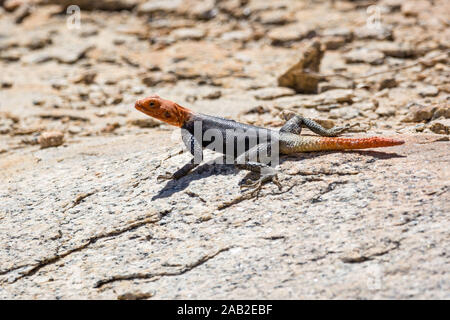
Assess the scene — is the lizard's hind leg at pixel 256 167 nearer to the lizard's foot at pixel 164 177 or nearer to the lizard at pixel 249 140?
the lizard at pixel 249 140

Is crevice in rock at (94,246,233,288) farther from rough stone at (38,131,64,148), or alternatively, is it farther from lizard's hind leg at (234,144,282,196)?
rough stone at (38,131,64,148)

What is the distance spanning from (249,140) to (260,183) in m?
0.72

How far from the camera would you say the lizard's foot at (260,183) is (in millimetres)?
4309

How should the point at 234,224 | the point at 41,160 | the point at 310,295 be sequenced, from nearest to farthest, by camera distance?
the point at 310,295 → the point at 234,224 → the point at 41,160

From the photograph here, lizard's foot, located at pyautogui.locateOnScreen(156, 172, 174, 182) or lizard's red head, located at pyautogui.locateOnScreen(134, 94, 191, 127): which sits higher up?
lizard's red head, located at pyautogui.locateOnScreen(134, 94, 191, 127)

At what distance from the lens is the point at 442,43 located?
9180 millimetres

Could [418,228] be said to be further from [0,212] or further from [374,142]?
[0,212]

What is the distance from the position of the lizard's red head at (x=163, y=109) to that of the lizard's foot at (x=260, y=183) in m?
1.19

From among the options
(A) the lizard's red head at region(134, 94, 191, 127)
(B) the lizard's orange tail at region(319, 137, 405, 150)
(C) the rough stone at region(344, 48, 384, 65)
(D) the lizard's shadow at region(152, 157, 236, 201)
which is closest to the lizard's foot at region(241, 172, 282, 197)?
(D) the lizard's shadow at region(152, 157, 236, 201)

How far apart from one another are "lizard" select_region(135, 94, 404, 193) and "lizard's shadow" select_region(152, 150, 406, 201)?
0.05 meters

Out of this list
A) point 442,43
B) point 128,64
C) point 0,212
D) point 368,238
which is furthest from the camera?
point 128,64

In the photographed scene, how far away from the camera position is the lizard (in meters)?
4.46
